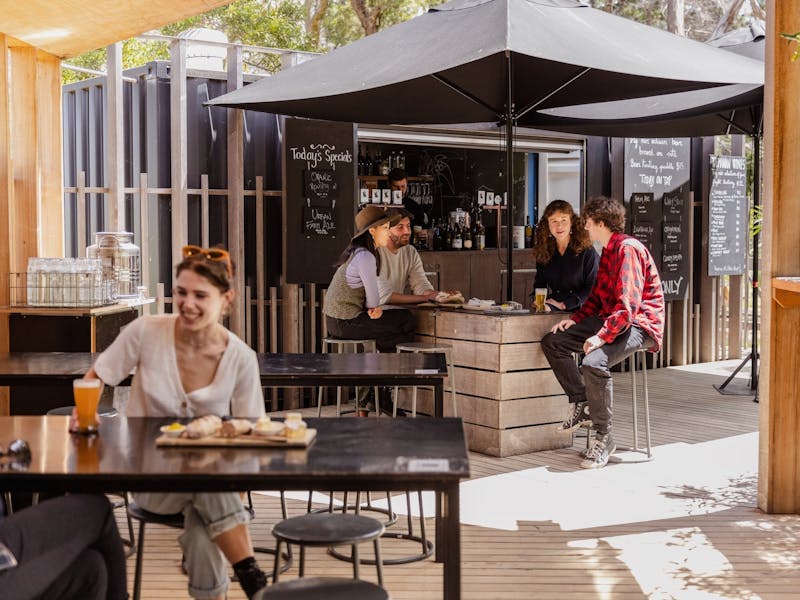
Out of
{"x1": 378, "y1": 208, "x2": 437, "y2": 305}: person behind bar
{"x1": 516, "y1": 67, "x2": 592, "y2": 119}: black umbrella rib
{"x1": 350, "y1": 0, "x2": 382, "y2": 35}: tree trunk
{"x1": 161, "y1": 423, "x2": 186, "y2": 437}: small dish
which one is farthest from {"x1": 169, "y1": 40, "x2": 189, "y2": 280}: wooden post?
{"x1": 350, "y1": 0, "x2": 382, "y2": 35}: tree trunk

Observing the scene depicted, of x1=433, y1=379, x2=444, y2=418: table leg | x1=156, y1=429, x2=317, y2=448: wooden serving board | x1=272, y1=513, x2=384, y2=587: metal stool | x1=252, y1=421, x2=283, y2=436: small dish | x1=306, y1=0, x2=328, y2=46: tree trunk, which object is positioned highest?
x1=306, y1=0, x2=328, y2=46: tree trunk

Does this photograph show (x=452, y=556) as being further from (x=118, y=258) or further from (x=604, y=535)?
(x=118, y=258)

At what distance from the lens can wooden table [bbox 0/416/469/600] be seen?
262 centimetres

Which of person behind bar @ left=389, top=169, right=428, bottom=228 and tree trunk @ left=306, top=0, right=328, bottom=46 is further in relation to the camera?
tree trunk @ left=306, top=0, right=328, bottom=46

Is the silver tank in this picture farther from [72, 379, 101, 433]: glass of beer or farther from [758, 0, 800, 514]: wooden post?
[758, 0, 800, 514]: wooden post

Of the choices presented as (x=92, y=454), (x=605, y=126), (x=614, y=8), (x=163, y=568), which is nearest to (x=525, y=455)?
(x=163, y=568)

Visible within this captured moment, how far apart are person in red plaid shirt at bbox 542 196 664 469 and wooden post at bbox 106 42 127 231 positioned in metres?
3.32

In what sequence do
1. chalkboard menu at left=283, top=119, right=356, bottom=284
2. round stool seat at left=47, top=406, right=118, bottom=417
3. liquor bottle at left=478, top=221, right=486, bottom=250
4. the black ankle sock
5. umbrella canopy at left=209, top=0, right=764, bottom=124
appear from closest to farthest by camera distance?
1. the black ankle sock
2. round stool seat at left=47, top=406, right=118, bottom=417
3. umbrella canopy at left=209, top=0, right=764, bottom=124
4. chalkboard menu at left=283, top=119, right=356, bottom=284
5. liquor bottle at left=478, top=221, right=486, bottom=250

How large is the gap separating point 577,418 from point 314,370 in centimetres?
259

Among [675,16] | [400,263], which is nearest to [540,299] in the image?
[400,263]

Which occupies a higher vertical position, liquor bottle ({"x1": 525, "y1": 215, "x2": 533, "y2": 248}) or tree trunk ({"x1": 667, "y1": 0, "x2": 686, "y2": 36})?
tree trunk ({"x1": 667, "y1": 0, "x2": 686, "y2": 36})

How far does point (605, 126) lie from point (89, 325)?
16.1ft

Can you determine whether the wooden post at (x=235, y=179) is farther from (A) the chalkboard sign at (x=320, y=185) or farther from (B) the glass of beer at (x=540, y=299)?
(B) the glass of beer at (x=540, y=299)

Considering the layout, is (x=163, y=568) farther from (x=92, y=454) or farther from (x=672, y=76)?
(x=672, y=76)
